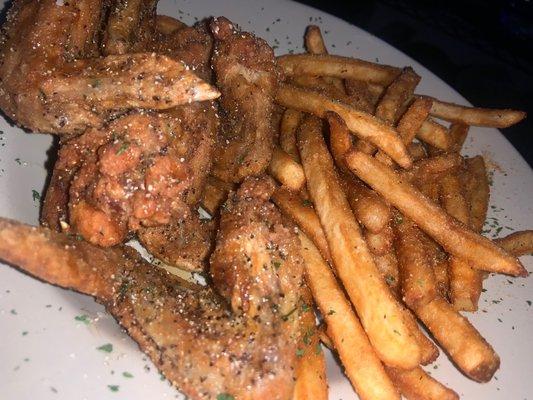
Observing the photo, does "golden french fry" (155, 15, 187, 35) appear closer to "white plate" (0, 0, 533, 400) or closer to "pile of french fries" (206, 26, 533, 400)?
"white plate" (0, 0, 533, 400)

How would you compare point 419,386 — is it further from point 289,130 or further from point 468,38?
point 468,38

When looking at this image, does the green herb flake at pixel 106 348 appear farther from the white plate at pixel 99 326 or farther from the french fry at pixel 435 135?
the french fry at pixel 435 135

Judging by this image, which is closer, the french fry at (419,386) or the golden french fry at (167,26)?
the french fry at (419,386)

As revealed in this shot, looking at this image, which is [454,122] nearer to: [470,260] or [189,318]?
[470,260]

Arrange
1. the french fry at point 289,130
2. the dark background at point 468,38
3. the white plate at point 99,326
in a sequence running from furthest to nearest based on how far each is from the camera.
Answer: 1. the dark background at point 468,38
2. the french fry at point 289,130
3. the white plate at point 99,326

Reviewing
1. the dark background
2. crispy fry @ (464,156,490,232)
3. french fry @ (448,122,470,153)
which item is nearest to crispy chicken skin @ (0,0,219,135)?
crispy fry @ (464,156,490,232)

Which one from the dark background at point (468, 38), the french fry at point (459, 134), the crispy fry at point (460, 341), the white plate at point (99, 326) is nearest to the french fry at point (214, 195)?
the white plate at point (99, 326)
